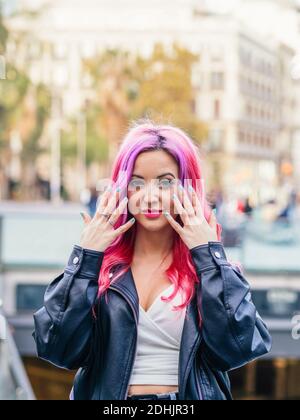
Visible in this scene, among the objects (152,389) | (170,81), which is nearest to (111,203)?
(152,389)

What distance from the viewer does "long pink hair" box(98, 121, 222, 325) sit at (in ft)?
3.86

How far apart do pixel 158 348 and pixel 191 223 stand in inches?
6.4

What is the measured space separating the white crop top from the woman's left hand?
0.27 feet

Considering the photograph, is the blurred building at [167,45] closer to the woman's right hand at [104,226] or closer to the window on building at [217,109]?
the window on building at [217,109]

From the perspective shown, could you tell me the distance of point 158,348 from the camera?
3.83ft

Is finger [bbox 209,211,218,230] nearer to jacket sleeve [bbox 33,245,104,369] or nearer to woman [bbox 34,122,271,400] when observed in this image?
A: woman [bbox 34,122,271,400]

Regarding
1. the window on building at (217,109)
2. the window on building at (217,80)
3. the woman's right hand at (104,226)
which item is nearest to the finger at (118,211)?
the woman's right hand at (104,226)

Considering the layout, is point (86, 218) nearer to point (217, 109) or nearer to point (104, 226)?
point (104, 226)

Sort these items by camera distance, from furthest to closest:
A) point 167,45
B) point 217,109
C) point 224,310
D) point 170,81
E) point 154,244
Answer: point 167,45 → point 217,109 → point 170,81 → point 154,244 → point 224,310

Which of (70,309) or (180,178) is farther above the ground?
(180,178)

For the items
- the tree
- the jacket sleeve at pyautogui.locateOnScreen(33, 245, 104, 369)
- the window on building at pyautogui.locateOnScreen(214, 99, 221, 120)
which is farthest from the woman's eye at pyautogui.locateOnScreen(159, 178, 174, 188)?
the window on building at pyautogui.locateOnScreen(214, 99, 221, 120)

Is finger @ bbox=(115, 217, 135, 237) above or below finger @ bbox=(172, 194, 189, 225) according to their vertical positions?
below
